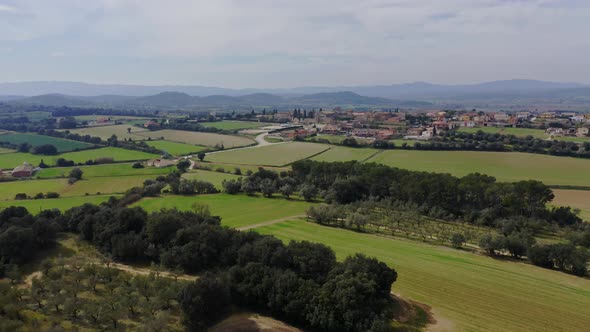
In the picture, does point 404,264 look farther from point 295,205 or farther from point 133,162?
point 133,162

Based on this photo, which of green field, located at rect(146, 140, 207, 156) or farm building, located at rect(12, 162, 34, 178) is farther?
green field, located at rect(146, 140, 207, 156)

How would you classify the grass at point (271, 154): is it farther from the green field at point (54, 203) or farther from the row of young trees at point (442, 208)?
the green field at point (54, 203)

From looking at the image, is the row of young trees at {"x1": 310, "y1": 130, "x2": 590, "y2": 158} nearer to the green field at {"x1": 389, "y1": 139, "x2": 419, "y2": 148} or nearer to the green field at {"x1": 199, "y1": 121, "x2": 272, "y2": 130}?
the green field at {"x1": 389, "y1": 139, "x2": 419, "y2": 148}

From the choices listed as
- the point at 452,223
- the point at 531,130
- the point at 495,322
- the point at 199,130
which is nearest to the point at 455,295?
the point at 495,322

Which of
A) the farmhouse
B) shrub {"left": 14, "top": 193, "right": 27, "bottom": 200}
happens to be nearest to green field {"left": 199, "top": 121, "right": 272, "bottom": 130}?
shrub {"left": 14, "top": 193, "right": 27, "bottom": 200}

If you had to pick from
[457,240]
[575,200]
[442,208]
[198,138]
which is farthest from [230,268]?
[198,138]

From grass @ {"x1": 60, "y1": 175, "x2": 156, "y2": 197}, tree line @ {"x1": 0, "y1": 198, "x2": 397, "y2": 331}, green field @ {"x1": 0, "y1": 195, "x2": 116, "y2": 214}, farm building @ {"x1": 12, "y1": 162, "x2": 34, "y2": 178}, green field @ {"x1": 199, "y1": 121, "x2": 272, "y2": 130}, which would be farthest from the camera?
green field @ {"x1": 199, "y1": 121, "x2": 272, "y2": 130}
